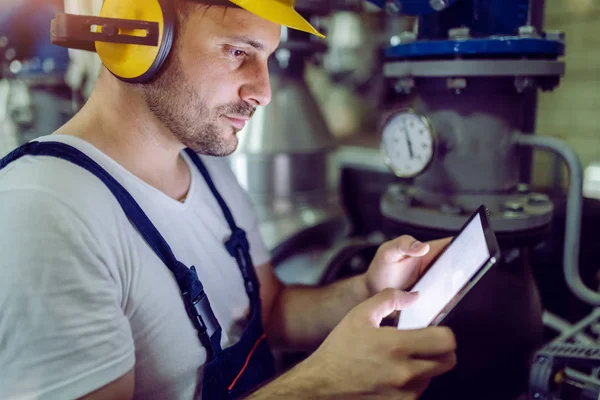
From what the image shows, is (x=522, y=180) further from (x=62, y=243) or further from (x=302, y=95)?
(x=62, y=243)

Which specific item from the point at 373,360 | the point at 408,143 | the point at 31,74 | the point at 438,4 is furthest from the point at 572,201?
the point at 31,74

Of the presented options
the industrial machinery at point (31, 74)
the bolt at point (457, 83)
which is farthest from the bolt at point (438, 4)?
the industrial machinery at point (31, 74)

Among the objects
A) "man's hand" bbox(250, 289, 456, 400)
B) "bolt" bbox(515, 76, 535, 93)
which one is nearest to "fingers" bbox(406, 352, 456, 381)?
"man's hand" bbox(250, 289, 456, 400)

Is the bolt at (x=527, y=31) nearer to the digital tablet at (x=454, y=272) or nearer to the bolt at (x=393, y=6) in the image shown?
the bolt at (x=393, y=6)

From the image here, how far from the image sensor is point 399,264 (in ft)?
3.29

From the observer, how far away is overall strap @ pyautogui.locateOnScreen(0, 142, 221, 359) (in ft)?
2.56

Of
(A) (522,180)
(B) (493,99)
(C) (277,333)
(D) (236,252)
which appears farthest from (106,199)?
(A) (522,180)

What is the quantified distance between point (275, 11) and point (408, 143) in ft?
1.33

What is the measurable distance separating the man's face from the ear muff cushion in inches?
1.8

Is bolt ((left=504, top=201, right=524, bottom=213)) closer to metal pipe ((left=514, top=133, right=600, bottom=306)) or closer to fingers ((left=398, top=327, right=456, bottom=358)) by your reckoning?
metal pipe ((left=514, top=133, right=600, bottom=306))

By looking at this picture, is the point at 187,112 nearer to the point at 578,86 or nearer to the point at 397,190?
the point at 397,190

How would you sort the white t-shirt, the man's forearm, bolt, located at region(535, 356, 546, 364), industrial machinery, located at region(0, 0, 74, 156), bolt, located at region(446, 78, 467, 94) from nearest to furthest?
the white t-shirt → bolt, located at region(535, 356, 546, 364) → bolt, located at region(446, 78, 467, 94) → the man's forearm → industrial machinery, located at region(0, 0, 74, 156)

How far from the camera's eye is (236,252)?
1.04 metres

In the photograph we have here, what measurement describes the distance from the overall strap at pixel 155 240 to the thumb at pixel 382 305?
0.26 metres
